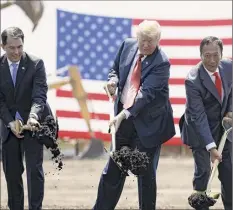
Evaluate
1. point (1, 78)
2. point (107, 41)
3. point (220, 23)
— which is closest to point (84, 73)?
point (107, 41)

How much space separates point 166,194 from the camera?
385 inches

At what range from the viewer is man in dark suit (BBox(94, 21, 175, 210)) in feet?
23.4

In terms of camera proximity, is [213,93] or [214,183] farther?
[214,183]

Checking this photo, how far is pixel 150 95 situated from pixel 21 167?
3.80ft

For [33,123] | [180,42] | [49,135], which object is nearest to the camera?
[33,123]

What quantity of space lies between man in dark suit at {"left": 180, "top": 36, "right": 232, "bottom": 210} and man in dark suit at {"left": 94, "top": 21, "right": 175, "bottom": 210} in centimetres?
21

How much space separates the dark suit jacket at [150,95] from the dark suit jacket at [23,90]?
54 cm

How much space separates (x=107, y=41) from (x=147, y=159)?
14.6ft

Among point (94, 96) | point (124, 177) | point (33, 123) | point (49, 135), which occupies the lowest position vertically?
point (124, 177)

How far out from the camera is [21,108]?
7445mm

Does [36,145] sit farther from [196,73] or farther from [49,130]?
[196,73]

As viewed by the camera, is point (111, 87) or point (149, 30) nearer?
point (149, 30)

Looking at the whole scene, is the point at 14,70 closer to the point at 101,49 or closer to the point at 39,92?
the point at 39,92

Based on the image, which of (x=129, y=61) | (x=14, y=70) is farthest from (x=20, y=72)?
(x=129, y=61)
